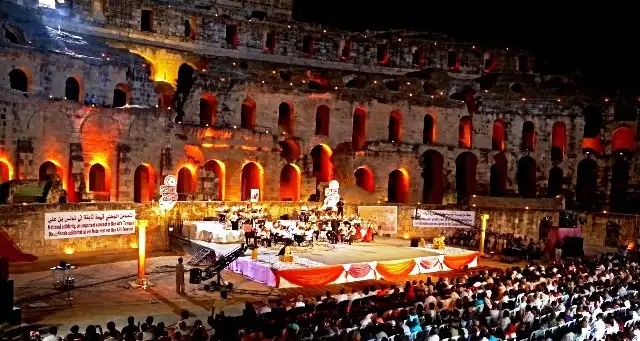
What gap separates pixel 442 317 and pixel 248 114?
30966mm

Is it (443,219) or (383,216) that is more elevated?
(383,216)

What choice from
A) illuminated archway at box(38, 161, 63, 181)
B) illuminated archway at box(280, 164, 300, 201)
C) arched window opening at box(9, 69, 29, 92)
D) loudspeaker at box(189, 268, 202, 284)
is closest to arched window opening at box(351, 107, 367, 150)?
illuminated archway at box(280, 164, 300, 201)

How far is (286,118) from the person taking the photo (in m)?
45.8

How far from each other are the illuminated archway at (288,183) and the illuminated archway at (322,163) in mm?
2380

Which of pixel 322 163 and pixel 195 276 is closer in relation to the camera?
pixel 195 276

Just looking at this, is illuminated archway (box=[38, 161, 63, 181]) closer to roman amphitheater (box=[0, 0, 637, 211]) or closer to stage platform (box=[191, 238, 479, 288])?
roman amphitheater (box=[0, 0, 637, 211])

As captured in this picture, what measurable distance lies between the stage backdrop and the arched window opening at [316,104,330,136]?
10774mm

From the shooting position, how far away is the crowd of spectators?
13.5m

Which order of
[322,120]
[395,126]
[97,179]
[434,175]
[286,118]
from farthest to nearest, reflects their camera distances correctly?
[434,175], [395,126], [322,120], [286,118], [97,179]

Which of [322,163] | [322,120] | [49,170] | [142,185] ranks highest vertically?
[322,120]

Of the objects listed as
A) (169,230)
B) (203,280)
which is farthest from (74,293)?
(169,230)

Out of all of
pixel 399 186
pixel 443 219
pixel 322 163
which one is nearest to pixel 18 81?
pixel 322 163

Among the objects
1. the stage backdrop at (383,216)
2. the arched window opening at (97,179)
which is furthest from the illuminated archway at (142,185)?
the stage backdrop at (383,216)

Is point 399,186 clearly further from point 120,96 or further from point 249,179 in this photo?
point 120,96
